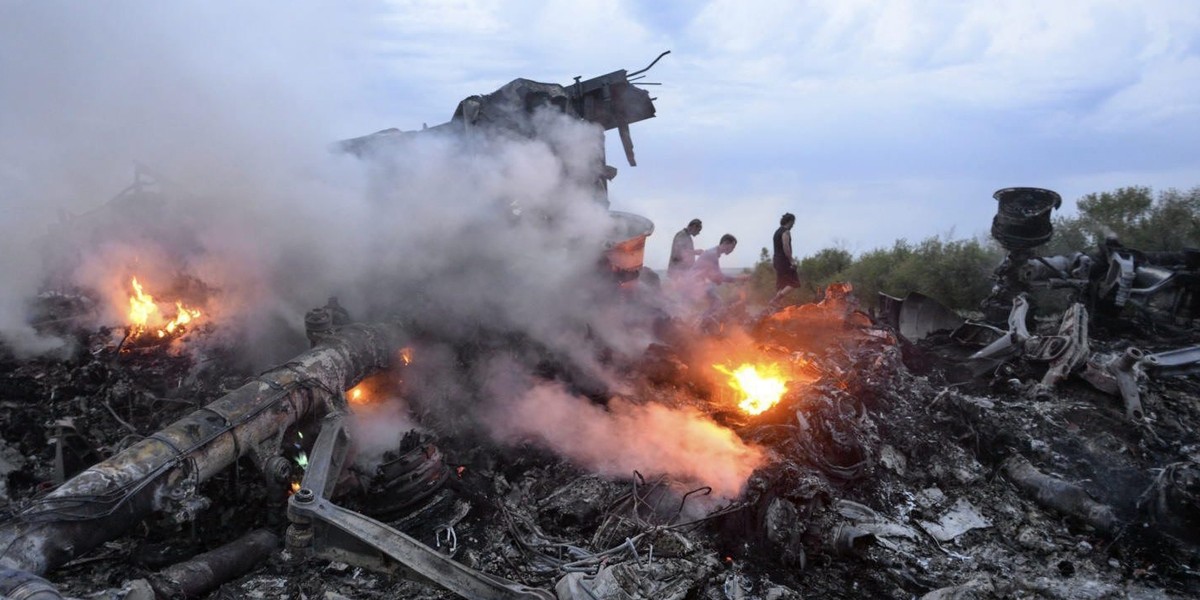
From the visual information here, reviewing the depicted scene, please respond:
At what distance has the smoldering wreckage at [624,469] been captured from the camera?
4848 mm

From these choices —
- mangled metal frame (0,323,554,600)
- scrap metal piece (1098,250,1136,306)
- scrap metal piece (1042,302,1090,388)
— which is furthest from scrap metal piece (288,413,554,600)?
scrap metal piece (1098,250,1136,306)

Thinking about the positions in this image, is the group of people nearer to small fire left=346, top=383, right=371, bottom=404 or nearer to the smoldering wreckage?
the smoldering wreckage

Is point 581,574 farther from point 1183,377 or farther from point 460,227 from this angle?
point 1183,377

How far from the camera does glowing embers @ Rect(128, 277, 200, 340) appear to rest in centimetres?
848

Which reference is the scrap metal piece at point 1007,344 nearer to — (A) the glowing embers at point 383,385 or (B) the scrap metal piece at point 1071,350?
(B) the scrap metal piece at point 1071,350

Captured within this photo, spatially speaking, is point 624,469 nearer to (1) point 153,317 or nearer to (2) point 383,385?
(2) point 383,385

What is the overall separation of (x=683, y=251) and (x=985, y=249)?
9.98 metres

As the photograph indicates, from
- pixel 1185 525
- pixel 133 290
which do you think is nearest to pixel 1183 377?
pixel 1185 525

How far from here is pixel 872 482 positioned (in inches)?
253

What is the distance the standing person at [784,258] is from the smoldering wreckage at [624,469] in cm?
183

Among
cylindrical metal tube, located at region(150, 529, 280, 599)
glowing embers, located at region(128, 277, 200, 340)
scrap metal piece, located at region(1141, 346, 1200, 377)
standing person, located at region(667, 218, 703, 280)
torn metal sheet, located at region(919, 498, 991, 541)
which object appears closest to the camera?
cylindrical metal tube, located at region(150, 529, 280, 599)

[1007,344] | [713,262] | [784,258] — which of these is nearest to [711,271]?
[713,262]

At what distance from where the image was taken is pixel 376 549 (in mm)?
4621

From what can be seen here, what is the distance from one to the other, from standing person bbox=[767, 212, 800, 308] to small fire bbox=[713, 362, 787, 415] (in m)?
3.83
